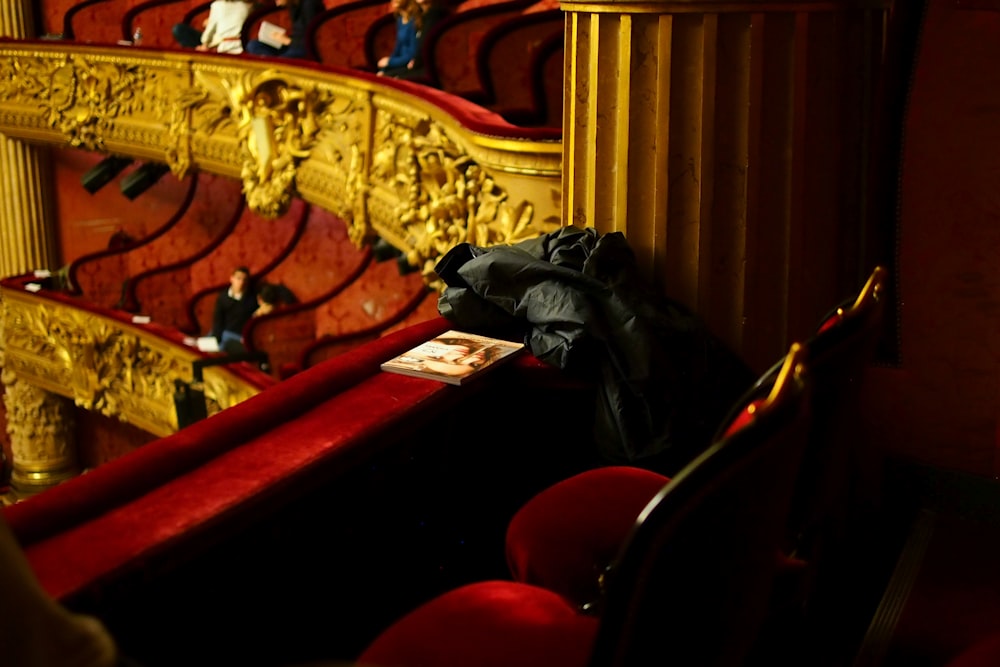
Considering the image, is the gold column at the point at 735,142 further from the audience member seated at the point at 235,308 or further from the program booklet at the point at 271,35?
the audience member seated at the point at 235,308

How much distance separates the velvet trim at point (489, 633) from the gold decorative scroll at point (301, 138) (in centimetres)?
126

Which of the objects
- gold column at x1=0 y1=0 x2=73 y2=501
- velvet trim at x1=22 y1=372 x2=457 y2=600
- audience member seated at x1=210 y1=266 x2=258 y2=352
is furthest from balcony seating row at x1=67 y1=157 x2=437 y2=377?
velvet trim at x1=22 y1=372 x2=457 y2=600

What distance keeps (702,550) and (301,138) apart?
304 centimetres

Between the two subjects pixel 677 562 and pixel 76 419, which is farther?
pixel 76 419

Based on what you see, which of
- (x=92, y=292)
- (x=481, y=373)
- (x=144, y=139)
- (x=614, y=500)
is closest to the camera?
(x=614, y=500)

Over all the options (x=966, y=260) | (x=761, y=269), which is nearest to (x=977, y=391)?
(x=966, y=260)

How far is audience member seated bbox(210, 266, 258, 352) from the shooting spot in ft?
15.2

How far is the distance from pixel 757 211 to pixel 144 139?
140 inches

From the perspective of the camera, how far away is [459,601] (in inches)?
41.6

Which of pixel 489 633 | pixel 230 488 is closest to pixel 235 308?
pixel 230 488

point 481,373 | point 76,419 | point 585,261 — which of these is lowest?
point 76,419

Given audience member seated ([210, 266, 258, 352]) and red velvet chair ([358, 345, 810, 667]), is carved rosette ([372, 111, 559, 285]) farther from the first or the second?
audience member seated ([210, 266, 258, 352])

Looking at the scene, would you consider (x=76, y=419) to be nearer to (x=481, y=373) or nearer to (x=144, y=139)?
(x=144, y=139)

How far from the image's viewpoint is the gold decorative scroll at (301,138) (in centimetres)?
242
